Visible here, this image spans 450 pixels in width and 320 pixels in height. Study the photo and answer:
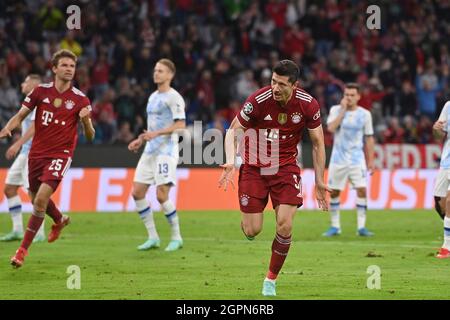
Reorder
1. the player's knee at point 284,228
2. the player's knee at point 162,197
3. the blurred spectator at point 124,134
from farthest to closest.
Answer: the blurred spectator at point 124,134 → the player's knee at point 162,197 → the player's knee at point 284,228

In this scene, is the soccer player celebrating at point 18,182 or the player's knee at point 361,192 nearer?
the soccer player celebrating at point 18,182

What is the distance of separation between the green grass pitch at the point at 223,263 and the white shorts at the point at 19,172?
1.12 meters

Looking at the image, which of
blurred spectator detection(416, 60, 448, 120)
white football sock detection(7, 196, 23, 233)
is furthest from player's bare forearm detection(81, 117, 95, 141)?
blurred spectator detection(416, 60, 448, 120)

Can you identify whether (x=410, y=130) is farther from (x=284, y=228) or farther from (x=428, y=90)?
(x=284, y=228)

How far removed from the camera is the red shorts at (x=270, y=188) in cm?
1109

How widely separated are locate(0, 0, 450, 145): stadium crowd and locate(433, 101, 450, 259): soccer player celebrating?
9741mm

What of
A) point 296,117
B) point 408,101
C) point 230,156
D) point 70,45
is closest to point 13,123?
point 230,156

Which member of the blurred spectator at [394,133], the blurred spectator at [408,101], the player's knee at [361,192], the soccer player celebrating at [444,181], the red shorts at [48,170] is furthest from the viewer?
the blurred spectator at [408,101]

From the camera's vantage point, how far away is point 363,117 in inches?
729

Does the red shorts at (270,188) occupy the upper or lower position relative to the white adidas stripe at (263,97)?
lower

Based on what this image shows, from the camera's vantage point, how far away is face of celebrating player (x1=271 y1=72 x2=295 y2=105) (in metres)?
10.8

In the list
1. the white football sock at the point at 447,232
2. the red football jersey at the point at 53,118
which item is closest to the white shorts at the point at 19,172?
the red football jersey at the point at 53,118

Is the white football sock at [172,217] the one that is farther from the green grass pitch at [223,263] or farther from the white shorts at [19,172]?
the white shorts at [19,172]

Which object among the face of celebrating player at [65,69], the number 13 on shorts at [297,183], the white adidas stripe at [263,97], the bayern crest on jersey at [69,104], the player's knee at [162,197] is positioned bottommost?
the player's knee at [162,197]
